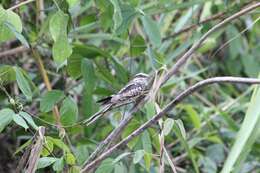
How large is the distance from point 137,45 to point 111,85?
14 cm

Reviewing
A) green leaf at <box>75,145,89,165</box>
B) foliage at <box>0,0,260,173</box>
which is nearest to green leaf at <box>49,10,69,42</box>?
foliage at <box>0,0,260,173</box>

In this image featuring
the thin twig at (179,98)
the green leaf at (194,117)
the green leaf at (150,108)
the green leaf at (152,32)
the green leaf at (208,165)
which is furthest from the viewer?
the green leaf at (194,117)

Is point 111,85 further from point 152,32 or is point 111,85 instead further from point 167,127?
point 167,127

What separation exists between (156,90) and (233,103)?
0.78 meters

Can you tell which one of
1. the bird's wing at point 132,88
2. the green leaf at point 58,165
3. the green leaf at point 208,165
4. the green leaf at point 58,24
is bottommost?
the green leaf at point 208,165

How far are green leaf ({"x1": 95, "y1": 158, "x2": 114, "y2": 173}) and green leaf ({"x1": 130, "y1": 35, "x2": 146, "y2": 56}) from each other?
0.69 ft

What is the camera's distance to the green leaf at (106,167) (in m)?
0.78

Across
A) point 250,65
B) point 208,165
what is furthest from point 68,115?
point 250,65

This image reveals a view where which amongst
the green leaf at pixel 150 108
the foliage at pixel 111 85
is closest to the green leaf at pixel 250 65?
the foliage at pixel 111 85

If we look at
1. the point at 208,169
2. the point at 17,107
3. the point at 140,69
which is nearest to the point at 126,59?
the point at 140,69

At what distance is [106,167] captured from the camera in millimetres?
783

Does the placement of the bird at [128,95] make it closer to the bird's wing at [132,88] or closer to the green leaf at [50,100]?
the bird's wing at [132,88]

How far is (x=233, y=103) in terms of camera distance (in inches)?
59.0

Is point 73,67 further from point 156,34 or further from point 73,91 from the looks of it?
point 73,91
